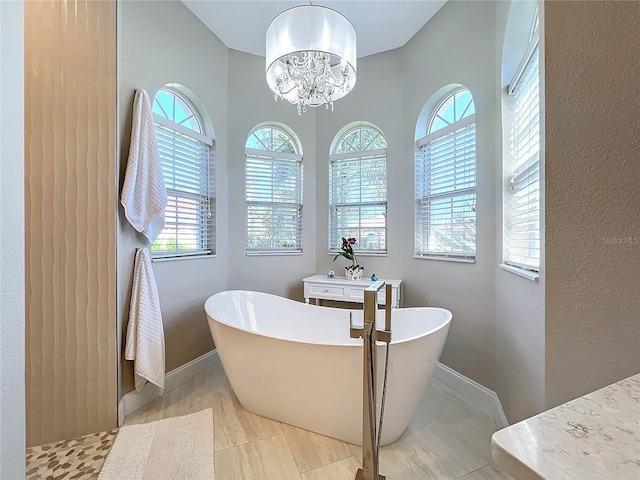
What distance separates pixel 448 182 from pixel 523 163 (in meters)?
0.86

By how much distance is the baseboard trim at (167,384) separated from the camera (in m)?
1.91

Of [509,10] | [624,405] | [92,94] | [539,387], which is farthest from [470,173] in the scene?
[92,94]

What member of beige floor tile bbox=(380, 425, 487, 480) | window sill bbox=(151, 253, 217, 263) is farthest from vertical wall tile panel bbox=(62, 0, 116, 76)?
beige floor tile bbox=(380, 425, 487, 480)

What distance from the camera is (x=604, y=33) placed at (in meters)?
0.70

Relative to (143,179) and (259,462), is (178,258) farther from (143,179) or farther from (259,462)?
(259,462)

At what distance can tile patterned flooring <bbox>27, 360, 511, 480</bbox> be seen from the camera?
1449 mm

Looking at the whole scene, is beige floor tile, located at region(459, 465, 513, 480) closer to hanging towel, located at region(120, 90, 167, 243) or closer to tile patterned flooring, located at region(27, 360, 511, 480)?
tile patterned flooring, located at region(27, 360, 511, 480)

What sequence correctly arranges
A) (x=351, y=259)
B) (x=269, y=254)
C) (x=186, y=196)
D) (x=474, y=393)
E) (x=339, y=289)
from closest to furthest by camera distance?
(x=474, y=393) < (x=186, y=196) < (x=339, y=289) < (x=351, y=259) < (x=269, y=254)

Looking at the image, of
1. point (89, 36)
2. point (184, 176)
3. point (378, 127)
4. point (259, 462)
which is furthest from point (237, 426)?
point (378, 127)

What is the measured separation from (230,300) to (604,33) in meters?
2.57

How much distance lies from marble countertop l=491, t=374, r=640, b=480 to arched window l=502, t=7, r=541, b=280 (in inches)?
38.9

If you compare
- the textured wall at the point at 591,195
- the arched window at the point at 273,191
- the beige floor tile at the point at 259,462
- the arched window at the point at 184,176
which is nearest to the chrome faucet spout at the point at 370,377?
the beige floor tile at the point at 259,462

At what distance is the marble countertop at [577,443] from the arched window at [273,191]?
9.60 ft

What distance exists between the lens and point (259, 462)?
153cm
